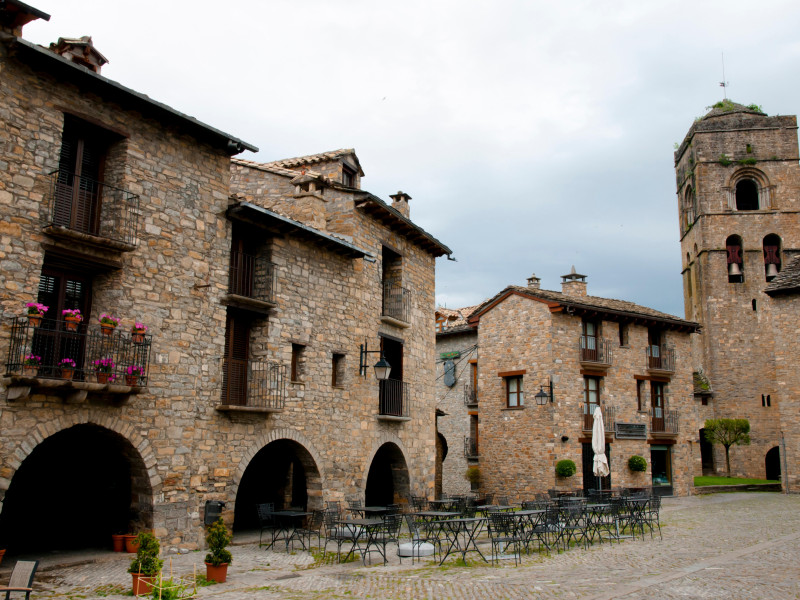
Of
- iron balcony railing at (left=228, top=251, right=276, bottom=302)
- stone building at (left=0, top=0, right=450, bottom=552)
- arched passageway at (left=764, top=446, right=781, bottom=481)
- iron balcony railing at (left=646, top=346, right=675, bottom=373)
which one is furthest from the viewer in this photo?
arched passageway at (left=764, top=446, right=781, bottom=481)

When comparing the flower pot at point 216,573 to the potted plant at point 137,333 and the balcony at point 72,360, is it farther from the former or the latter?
the potted plant at point 137,333

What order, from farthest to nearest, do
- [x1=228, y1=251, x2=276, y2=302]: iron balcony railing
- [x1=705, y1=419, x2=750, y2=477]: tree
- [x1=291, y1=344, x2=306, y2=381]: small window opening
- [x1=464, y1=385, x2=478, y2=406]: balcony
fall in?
[x1=705, y1=419, x2=750, y2=477]: tree, [x1=464, y1=385, x2=478, y2=406]: balcony, [x1=291, y1=344, x2=306, y2=381]: small window opening, [x1=228, y1=251, x2=276, y2=302]: iron balcony railing

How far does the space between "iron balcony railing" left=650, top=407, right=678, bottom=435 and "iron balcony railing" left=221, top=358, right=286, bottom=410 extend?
1817cm

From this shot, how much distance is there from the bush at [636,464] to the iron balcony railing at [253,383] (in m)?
16.5

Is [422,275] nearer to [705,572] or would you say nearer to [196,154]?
[196,154]

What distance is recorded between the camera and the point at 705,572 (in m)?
10.6

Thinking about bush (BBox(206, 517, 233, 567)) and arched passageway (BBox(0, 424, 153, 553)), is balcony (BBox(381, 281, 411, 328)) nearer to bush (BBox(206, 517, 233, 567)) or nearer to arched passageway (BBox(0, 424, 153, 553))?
arched passageway (BBox(0, 424, 153, 553))

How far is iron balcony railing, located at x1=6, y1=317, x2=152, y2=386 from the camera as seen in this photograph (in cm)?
1011

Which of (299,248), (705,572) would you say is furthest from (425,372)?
(705,572)

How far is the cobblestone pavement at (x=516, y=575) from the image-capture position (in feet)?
30.5

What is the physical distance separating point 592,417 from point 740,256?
2375 centimetres

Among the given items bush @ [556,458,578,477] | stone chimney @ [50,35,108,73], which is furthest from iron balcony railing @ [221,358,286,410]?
bush @ [556,458,578,477]

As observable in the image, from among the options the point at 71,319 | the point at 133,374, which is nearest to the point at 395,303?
the point at 133,374

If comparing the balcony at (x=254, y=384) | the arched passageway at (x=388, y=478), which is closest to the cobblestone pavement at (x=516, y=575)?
the balcony at (x=254, y=384)
